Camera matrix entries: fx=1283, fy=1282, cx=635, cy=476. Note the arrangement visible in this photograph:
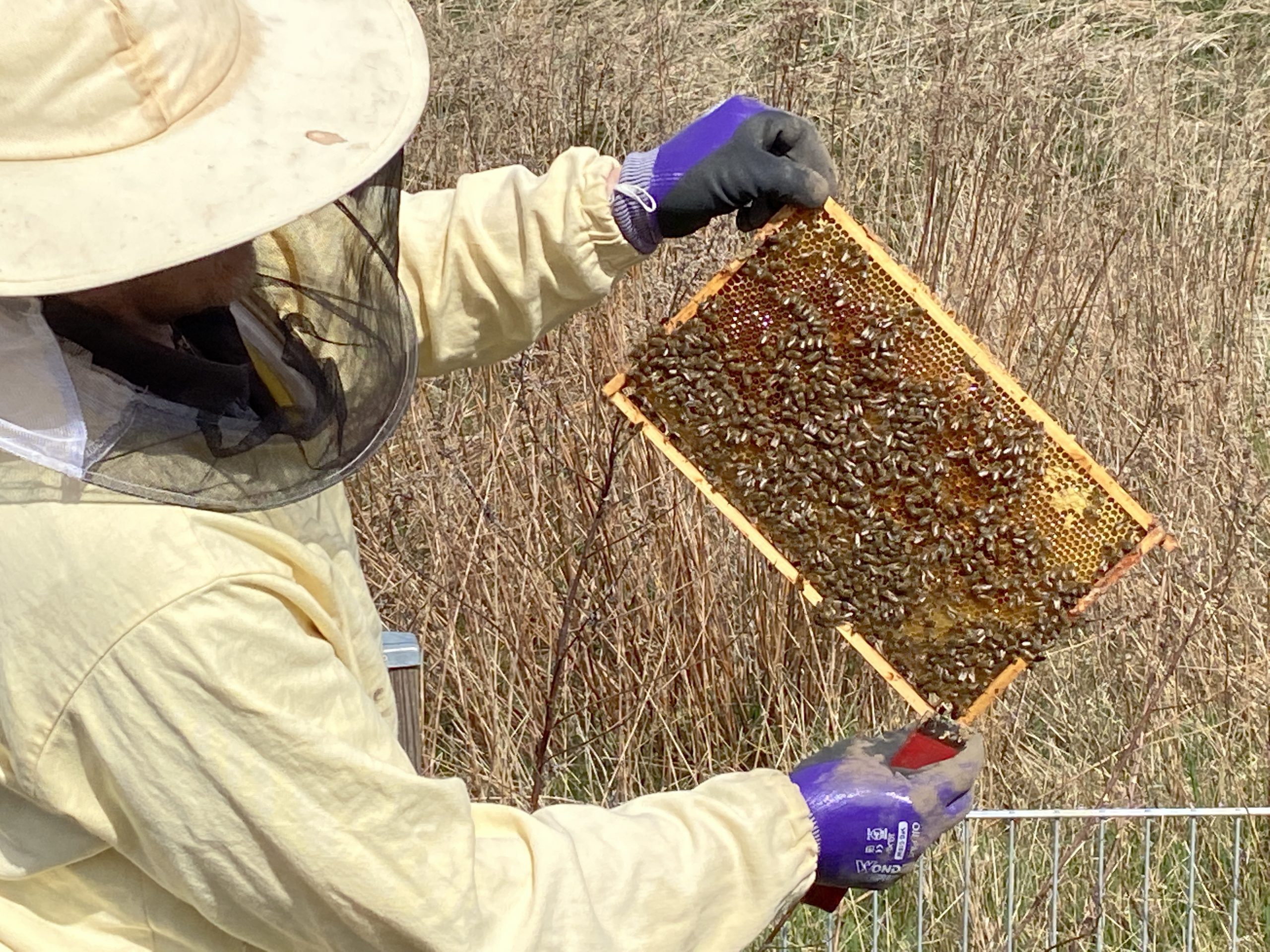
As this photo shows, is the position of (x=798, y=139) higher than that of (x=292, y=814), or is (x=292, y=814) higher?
(x=798, y=139)

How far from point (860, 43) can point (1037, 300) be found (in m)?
2.83

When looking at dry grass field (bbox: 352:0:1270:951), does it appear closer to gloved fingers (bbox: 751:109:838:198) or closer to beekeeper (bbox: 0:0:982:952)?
gloved fingers (bbox: 751:109:838:198)

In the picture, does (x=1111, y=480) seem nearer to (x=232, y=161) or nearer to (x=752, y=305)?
(x=752, y=305)

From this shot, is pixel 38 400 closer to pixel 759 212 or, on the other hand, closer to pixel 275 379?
pixel 275 379

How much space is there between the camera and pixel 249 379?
5.13 ft

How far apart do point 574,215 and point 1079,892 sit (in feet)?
8.63

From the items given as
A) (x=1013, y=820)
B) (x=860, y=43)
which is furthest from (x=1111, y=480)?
(x=860, y=43)

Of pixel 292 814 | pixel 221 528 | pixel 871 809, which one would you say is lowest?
pixel 871 809

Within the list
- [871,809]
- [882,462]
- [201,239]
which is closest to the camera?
[201,239]

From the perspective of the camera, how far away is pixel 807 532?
8.76ft

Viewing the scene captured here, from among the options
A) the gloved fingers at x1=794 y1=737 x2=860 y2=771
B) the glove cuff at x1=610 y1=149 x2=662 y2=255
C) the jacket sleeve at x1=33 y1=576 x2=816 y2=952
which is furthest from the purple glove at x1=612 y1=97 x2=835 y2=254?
the jacket sleeve at x1=33 y1=576 x2=816 y2=952

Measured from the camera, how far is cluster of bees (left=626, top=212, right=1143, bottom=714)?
2.61m

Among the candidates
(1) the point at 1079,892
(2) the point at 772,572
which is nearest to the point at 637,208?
(2) the point at 772,572

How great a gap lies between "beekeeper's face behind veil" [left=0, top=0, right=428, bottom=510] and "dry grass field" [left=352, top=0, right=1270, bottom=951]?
1.49 m
